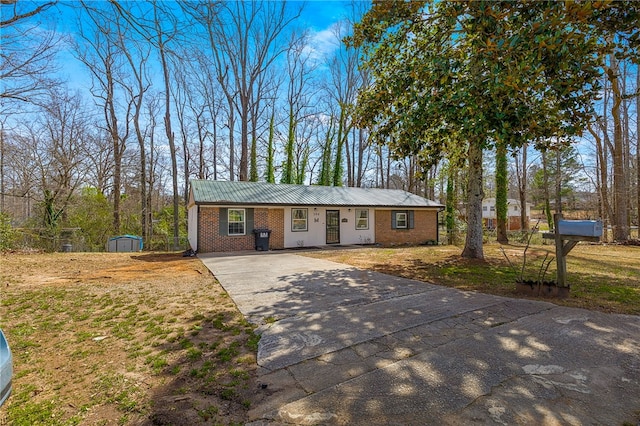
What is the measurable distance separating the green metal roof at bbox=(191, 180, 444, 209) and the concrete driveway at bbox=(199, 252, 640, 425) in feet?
29.7

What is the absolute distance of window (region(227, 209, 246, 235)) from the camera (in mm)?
13586

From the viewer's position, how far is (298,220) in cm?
1510

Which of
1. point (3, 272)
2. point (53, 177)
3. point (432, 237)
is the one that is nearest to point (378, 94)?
point (3, 272)

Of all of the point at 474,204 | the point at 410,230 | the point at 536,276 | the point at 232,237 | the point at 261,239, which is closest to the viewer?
the point at 536,276

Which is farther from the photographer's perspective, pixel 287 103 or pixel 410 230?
pixel 287 103

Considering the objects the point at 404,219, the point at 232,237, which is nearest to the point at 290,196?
the point at 232,237

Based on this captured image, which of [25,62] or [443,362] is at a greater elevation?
[25,62]

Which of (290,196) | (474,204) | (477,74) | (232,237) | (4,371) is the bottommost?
(4,371)

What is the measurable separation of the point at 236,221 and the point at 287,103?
1674 cm

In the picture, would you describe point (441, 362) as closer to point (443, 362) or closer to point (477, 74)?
point (443, 362)

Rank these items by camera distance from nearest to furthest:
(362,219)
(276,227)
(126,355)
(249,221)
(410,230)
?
(126,355) → (249,221) → (276,227) → (362,219) → (410,230)

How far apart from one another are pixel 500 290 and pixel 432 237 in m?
13.2

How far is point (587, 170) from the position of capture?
843 inches

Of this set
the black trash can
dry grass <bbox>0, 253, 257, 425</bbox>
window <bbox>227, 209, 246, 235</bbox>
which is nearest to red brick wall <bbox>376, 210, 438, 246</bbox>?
the black trash can
